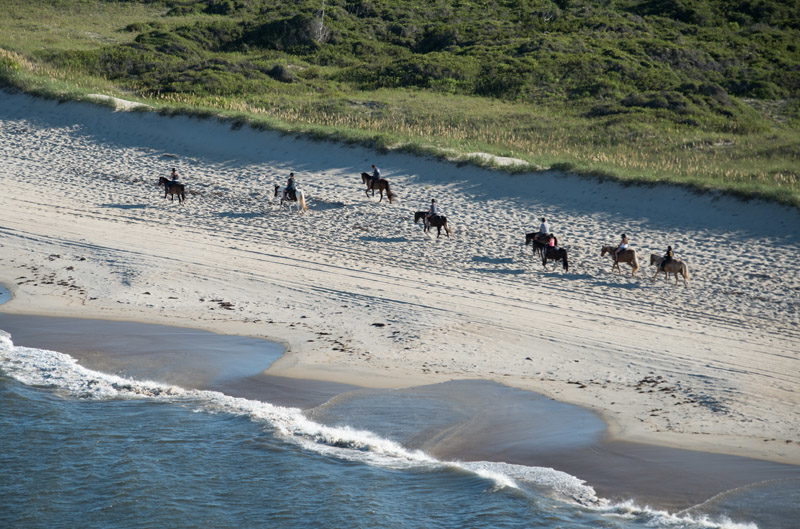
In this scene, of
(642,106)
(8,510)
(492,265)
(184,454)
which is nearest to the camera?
(8,510)

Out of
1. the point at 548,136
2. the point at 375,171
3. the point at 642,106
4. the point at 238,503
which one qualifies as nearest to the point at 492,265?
the point at 375,171

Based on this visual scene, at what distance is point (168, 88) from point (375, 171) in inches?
892

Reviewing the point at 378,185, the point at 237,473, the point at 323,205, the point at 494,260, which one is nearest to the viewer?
the point at 237,473

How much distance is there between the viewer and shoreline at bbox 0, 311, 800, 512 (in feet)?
42.8

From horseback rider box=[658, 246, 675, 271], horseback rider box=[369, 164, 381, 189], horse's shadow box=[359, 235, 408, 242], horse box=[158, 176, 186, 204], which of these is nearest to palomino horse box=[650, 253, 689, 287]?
horseback rider box=[658, 246, 675, 271]

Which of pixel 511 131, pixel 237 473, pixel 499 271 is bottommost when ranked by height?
pixel 237 473

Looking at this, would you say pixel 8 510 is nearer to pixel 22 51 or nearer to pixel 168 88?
pixel 168 88

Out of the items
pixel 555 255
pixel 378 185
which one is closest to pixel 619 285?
pixel 555 255

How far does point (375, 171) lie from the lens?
95.6 ft

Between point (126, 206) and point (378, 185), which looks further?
point (378, 185)

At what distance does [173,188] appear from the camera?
95.1ft

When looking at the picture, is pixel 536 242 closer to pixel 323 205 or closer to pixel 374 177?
pixel 374 177

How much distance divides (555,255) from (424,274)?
356cm

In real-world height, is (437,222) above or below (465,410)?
above
